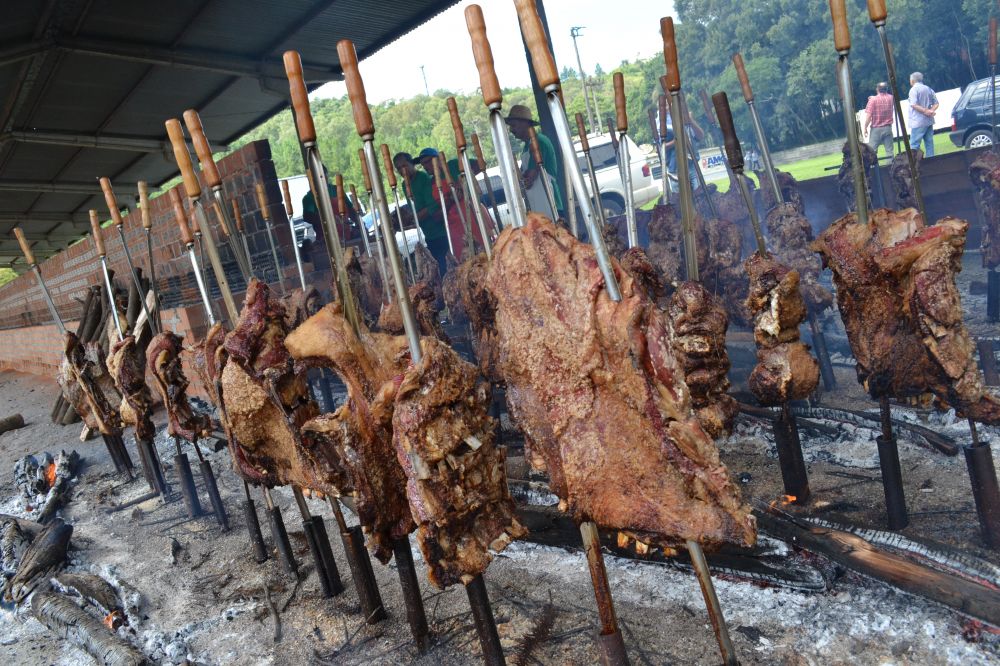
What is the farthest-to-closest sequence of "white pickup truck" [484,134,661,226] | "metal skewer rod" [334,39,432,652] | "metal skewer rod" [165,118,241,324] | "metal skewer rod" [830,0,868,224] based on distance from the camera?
"white pickup truck" [484,134,661,226], "metal skewer rod" [165,118,241,324], "metal skewer rod" [830,0,868,224], "metal skewer rod" [334,39,432,652]

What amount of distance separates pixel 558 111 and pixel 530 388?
3.33 ft

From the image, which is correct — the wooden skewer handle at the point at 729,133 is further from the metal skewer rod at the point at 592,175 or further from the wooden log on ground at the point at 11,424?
the wooden log on ground at the point at 11,424

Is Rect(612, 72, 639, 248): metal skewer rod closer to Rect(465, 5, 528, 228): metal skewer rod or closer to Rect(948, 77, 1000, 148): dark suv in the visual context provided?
Rect(465, 5, 528, 228): metal skewer rod

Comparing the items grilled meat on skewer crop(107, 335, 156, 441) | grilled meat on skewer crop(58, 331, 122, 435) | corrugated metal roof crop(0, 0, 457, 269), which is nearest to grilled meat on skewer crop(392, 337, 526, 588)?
grilled meat on skewer crop(107, 335, 156, 441)

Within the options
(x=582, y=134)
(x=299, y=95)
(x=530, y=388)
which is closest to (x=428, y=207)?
(x=582, y=134)

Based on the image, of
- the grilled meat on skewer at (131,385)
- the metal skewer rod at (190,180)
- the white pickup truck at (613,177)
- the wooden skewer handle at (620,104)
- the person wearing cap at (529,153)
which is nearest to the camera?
the metal skewer rod at (190,180)

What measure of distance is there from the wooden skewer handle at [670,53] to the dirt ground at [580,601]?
2.35m

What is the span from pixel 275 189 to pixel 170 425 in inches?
197

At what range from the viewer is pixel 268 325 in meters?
3.65

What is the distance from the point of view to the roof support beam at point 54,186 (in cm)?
1512

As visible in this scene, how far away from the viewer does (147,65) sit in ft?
32.6

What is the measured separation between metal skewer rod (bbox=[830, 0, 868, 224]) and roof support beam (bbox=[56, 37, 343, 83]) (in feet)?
28.0

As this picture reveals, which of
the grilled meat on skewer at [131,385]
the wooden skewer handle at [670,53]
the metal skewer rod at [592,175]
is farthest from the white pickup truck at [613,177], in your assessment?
the wooden skewer handle at [670,53]

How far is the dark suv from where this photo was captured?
30.0ft
